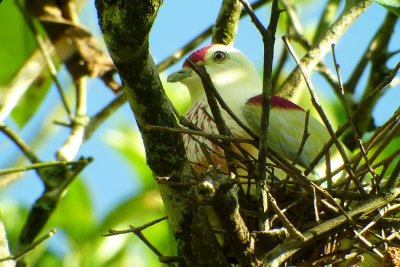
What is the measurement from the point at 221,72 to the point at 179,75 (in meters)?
0.33

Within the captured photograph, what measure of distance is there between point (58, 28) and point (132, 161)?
1378mm

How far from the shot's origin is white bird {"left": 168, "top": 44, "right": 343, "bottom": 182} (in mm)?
3111

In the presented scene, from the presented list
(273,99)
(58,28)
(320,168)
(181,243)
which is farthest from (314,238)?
(58,28)

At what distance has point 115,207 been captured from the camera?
15.6 ft

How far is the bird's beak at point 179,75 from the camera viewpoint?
354 cm

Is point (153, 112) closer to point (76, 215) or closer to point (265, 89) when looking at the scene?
point (265, 89)

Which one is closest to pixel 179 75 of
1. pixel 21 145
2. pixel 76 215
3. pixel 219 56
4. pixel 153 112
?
pixel 219 56

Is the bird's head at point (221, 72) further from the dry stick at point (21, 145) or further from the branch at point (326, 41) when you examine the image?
the dry stick at point (21, 145)

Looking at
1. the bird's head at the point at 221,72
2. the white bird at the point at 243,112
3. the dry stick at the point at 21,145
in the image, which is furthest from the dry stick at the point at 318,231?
the dry stick at the point at 21,145

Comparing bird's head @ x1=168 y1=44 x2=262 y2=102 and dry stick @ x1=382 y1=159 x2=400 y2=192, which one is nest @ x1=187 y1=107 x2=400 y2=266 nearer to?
dry stick @ x1=382 y1=159 x2=400 y2=192

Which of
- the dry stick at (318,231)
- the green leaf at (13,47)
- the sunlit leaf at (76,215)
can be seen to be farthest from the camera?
the sunlit leaf at (76,215)

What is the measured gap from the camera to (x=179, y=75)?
3.56m

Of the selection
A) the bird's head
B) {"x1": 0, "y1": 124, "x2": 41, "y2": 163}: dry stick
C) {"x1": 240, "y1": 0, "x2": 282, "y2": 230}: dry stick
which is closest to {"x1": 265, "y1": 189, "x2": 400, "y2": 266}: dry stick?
{"x1": 240, "y1": 0, "x2": 282, "y2": 230}: dry stick

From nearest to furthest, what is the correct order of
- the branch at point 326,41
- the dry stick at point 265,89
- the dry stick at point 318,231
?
the dry stick at point 265,89
the dry stick at point 318,231
the branch at point 326,41
